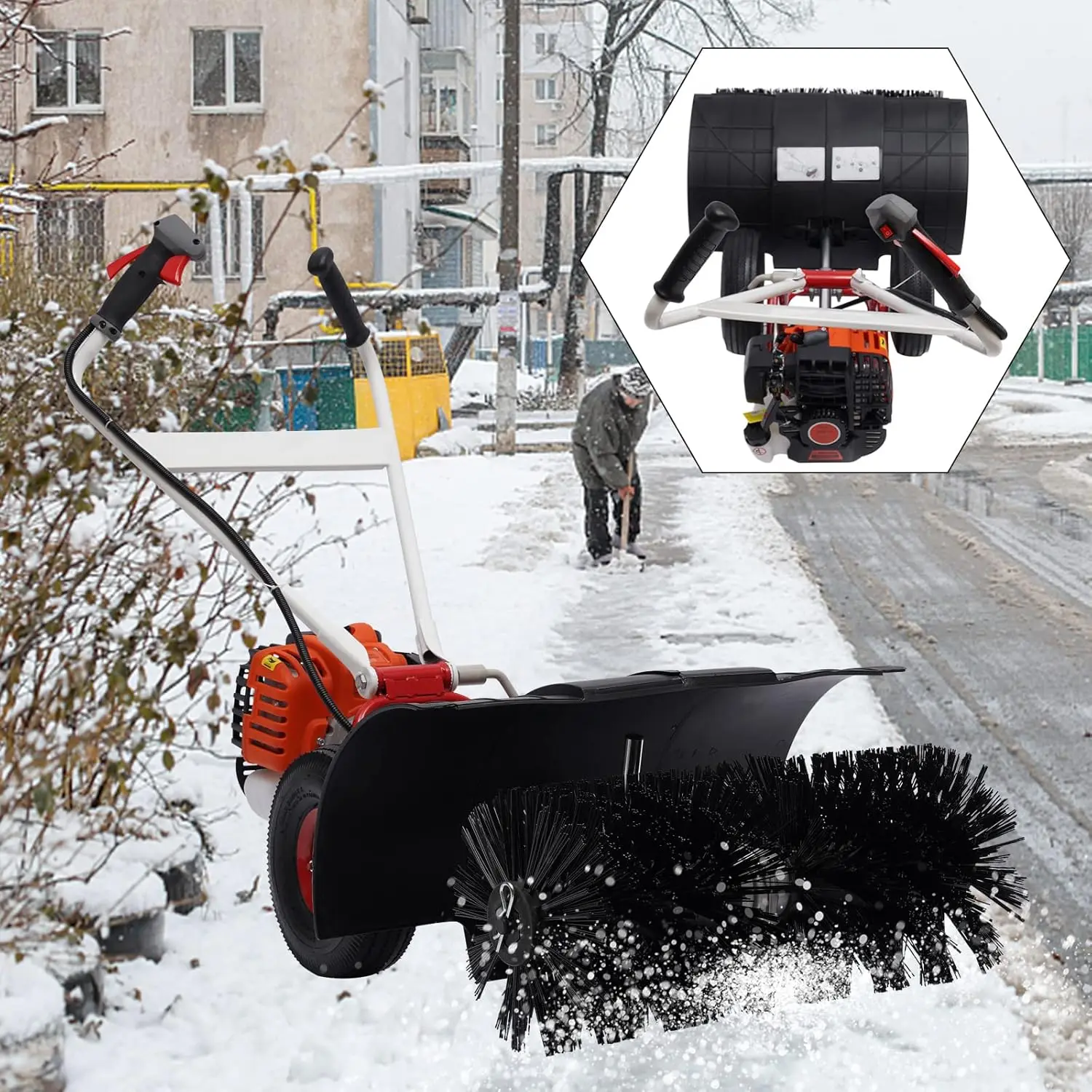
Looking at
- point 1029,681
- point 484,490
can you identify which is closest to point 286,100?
point 484,490

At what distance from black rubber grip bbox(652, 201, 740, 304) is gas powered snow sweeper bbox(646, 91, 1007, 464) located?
3.49ft

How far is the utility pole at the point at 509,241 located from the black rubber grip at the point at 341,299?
11.0 meters

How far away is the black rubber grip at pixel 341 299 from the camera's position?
100.0 inches

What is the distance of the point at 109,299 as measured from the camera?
2.52m

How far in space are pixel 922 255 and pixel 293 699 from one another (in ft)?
5.00

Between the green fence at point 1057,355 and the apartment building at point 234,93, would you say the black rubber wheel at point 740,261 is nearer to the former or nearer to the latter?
the apartment building at point 234,93

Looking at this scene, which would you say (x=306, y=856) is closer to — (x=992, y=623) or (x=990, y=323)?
(x=990, y=323)

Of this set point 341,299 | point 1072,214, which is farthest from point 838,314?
point 1072,214

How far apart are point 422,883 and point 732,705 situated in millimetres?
622

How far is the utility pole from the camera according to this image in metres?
13.7

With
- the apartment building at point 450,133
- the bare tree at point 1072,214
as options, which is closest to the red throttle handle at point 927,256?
the apartment building at point 450,133

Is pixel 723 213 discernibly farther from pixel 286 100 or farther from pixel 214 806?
pixel 286 100

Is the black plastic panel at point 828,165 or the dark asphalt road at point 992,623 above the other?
the black plastic panel at point 828,165

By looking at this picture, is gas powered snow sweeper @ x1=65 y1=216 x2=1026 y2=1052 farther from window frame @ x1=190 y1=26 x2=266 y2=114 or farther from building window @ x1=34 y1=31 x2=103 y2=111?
building window @ x1=34 y1=31 x2=103 y2=111
